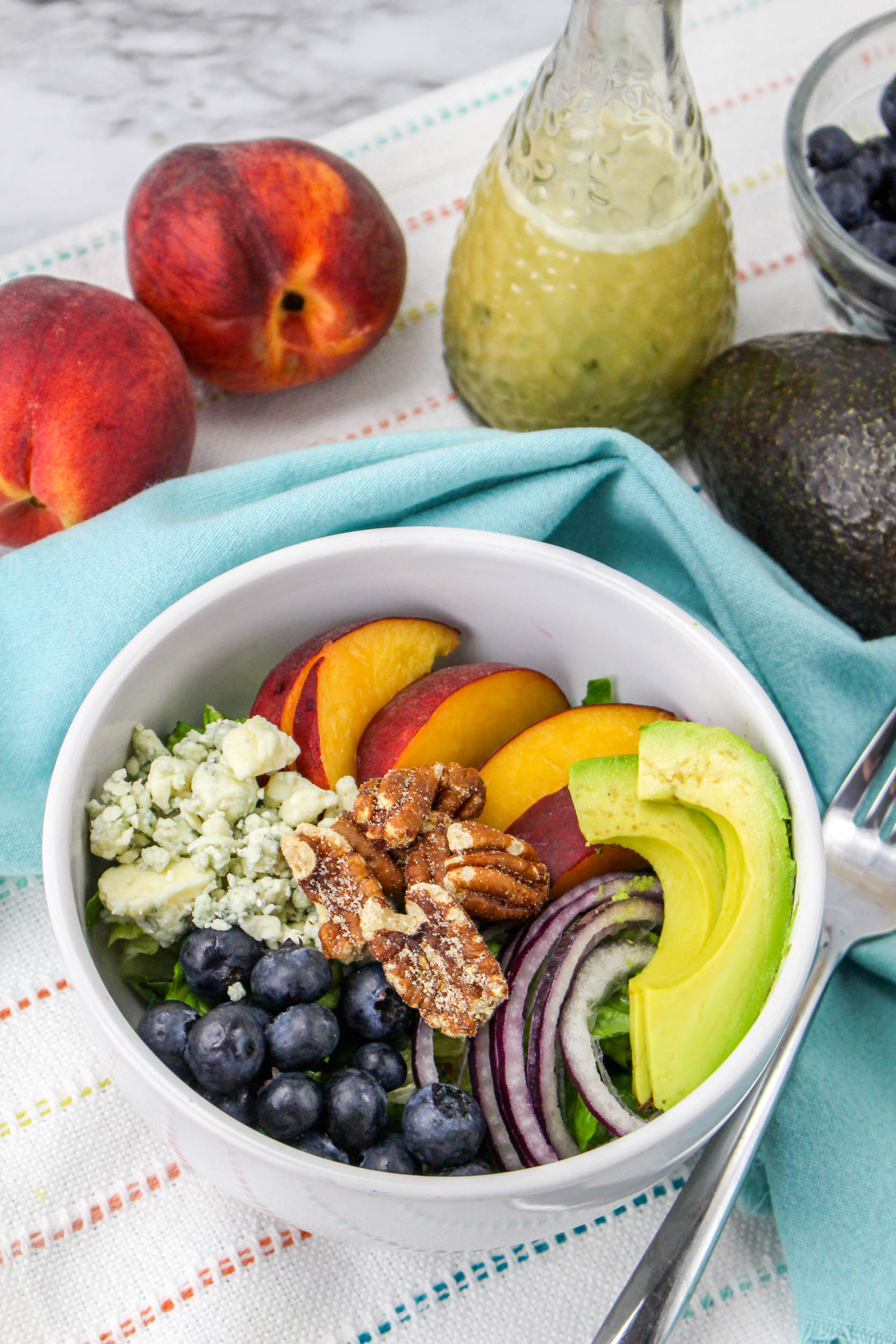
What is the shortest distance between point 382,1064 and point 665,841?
0.26 metres

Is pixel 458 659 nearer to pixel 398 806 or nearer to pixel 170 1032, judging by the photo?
pixel 398 806

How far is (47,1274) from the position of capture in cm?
94

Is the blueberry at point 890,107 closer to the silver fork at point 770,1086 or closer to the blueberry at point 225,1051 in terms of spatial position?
the silver fork at point 770,1086

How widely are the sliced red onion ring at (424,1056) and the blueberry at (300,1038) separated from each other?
6cm

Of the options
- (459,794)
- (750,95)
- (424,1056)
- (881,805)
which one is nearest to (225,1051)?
(424,1056)

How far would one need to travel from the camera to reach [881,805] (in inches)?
41.3

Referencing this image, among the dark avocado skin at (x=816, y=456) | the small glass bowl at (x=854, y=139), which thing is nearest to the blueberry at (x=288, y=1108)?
the dark avocado skin at (x=816, y=456)

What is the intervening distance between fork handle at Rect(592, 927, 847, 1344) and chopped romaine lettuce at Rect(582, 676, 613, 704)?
1.03 ft

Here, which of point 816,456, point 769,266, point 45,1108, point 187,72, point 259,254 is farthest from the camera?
point 187,72

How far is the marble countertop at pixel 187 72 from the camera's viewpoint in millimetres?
1560

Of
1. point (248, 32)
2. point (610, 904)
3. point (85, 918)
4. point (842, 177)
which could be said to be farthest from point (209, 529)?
point (248, 32)

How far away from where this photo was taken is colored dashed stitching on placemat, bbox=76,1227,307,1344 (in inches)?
36.6

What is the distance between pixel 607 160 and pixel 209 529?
1.65 ft

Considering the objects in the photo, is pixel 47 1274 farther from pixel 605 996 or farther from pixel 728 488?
pixel 728 488
